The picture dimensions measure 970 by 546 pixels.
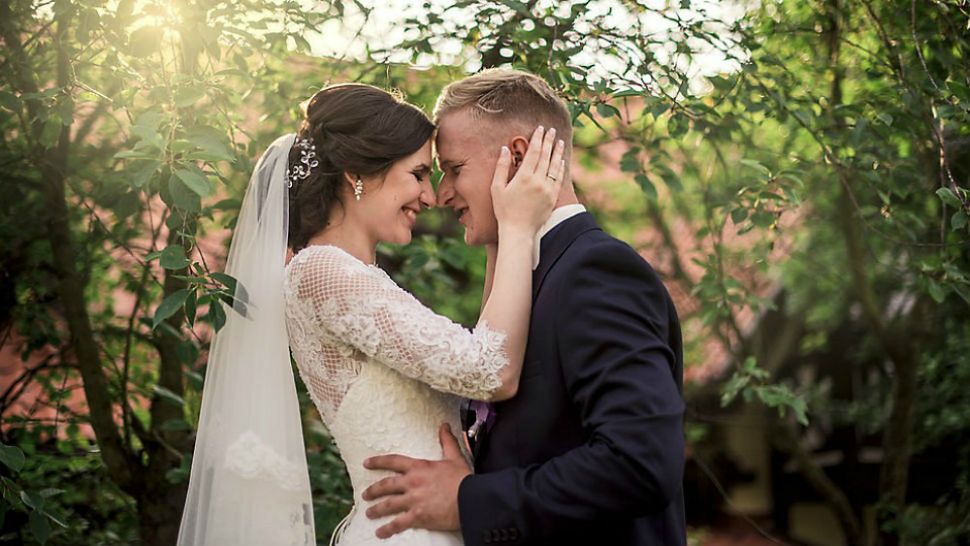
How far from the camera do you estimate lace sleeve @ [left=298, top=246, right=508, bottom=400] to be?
93.3 inches

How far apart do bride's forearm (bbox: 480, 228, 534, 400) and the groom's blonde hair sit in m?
0.34

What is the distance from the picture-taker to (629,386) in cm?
214

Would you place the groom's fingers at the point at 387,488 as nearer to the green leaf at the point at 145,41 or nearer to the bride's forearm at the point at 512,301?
the bride's forearm at the point at 512,301

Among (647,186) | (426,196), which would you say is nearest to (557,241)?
(426,196)

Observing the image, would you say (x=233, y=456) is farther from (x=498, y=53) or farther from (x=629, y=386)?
(x=498, y=53)

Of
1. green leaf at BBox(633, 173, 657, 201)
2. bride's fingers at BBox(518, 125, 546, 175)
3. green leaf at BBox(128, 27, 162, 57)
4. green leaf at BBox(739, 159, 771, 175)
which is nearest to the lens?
bride's fingers at BBox(518, 125, 546, 175)

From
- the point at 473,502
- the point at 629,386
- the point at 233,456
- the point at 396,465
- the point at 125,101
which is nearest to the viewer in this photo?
the point at 629,386

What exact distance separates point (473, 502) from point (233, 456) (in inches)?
28.4

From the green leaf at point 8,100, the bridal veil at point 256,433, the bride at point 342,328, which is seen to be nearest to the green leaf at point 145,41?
the green leaf at point 8,100

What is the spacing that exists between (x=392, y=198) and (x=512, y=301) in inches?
21.9

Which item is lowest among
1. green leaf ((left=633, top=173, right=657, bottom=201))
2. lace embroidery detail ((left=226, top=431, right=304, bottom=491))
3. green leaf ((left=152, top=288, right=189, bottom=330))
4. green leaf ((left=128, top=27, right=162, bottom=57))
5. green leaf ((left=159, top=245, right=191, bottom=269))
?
lace embroidery detail ((left=226, top=431, right=304, bottom=491))

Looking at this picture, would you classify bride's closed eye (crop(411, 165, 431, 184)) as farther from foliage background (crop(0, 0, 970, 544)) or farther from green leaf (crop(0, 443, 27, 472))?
green leaf (crop(0, 443, 27, 472))

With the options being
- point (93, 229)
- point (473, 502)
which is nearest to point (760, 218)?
point (473, 502)

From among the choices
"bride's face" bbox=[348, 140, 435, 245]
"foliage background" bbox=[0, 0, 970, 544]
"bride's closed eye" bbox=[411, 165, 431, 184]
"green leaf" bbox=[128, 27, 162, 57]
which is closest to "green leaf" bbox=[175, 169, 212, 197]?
"foliage background" bbox=[0, 0, 970, 544]
